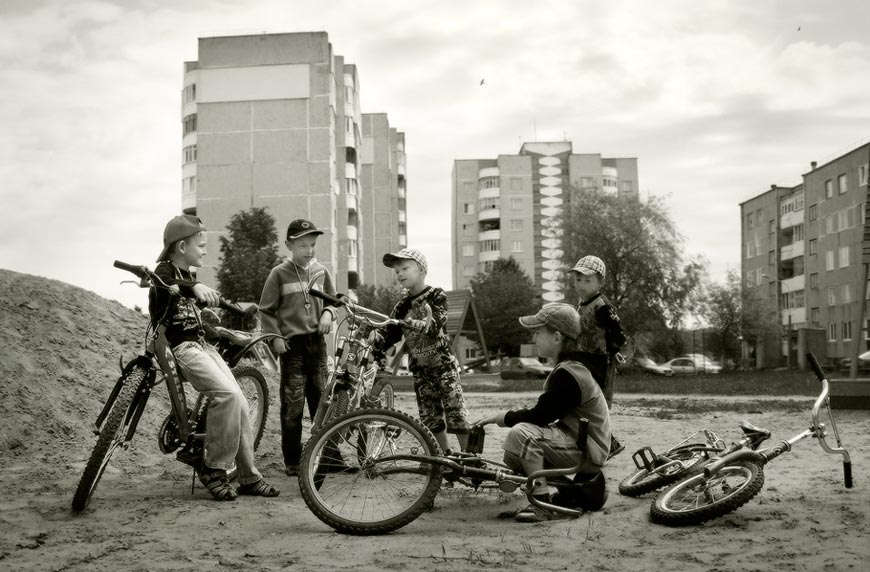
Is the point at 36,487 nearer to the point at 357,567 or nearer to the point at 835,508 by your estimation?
the point at 357,567

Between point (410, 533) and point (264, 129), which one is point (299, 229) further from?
point (264, 129)

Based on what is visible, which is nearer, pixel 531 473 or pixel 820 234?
pixel 531 473

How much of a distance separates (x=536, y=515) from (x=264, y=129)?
61249 millimetres

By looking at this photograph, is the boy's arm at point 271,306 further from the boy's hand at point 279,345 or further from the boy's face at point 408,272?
the boy's face at point 408,272

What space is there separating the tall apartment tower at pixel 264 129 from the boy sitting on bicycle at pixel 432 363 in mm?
57232

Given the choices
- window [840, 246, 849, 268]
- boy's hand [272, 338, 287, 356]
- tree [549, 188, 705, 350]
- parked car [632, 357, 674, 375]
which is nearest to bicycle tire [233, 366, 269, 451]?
boy's hand [272, 338, 287, 356]

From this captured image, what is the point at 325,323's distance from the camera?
696 cm

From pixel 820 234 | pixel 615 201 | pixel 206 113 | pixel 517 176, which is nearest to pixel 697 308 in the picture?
pixel 615 201

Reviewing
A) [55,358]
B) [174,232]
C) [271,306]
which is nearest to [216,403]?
[174,232]

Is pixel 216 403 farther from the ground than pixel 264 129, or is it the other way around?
pixel 264 129

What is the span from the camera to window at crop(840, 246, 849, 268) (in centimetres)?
6706

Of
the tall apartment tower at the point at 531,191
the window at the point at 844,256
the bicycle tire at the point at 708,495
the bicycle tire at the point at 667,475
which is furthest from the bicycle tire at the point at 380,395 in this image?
the tall apartment tower at the point at 531,191

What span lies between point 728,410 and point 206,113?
55854 mm

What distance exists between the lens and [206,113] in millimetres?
64188
